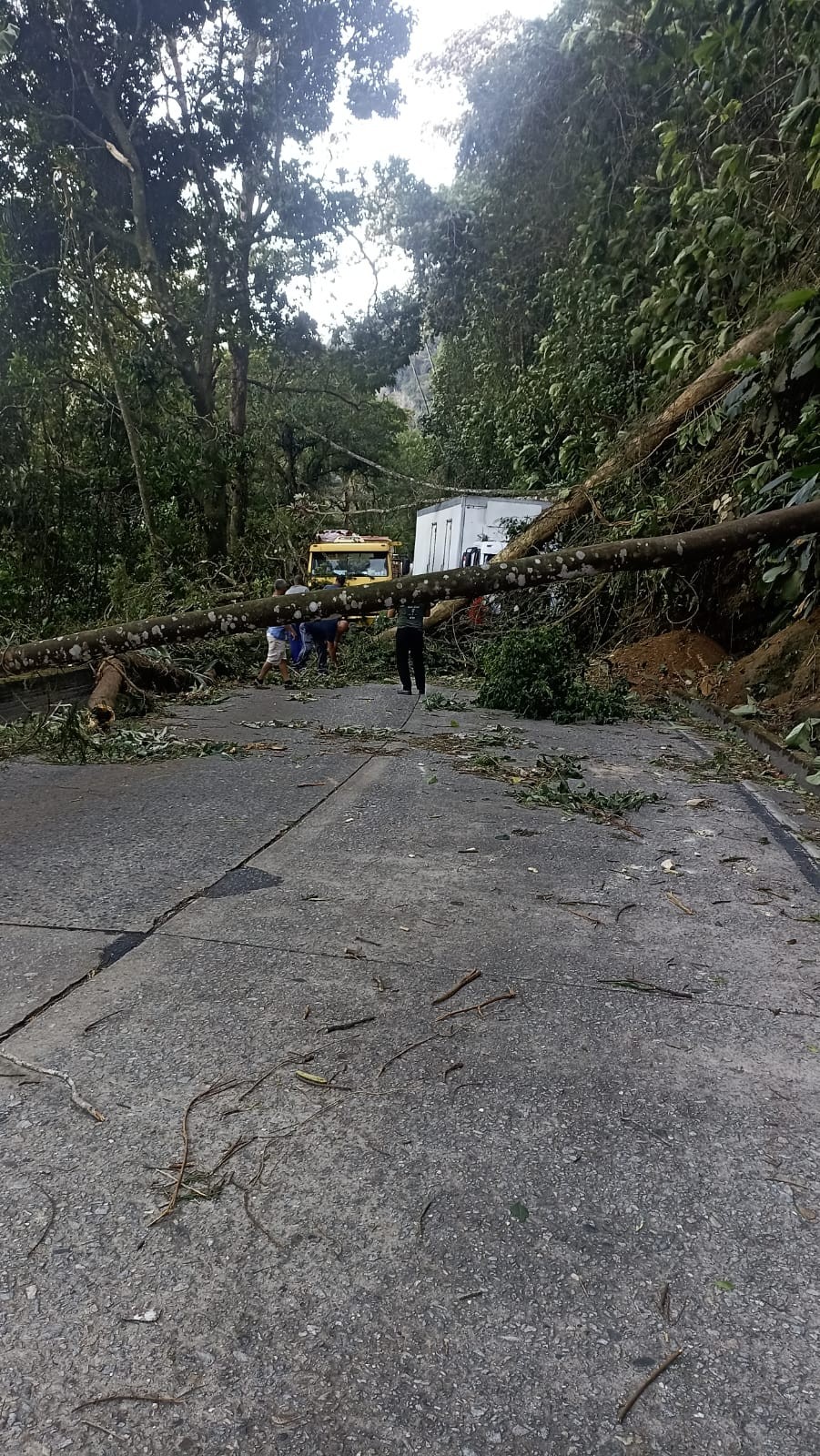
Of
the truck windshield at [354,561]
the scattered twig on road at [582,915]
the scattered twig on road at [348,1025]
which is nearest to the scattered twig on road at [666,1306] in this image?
the scattered twig on road at [348,1025]

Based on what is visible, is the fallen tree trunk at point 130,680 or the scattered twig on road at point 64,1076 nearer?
the scattered twig on road at point 64,1076

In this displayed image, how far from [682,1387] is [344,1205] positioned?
864 mm

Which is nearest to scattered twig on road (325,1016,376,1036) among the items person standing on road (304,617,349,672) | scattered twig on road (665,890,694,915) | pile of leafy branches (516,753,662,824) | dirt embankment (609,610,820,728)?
scattered twig on road (665,890,694,915)

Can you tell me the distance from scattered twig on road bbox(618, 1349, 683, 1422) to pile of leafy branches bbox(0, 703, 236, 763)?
278 inches

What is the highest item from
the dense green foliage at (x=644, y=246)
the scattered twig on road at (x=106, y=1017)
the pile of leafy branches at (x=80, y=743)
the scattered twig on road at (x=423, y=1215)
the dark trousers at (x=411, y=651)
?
the dense green foliage at (x=644, y=246)

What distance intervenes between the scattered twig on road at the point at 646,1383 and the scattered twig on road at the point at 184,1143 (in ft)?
3.65

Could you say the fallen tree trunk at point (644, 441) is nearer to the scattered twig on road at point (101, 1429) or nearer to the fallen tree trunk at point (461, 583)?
the fallen tree trunk at point (461, 583)

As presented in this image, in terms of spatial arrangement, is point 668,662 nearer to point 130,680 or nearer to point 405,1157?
point 130,680

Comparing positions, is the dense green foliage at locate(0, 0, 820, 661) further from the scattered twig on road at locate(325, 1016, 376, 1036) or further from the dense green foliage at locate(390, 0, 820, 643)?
the scattered twig on road at locate(325, 1016, 376, 1036)

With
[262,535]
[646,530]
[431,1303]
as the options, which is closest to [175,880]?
[431,1303]

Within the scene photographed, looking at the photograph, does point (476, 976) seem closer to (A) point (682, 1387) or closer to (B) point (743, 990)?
(B) point (743, 990)

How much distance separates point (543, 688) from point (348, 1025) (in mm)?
8652

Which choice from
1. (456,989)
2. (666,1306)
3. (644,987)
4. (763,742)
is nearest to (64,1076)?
(456,989)

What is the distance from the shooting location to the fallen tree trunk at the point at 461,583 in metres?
3.99
